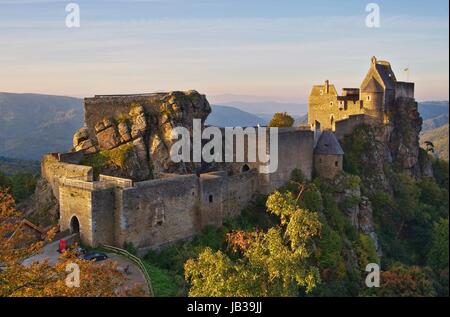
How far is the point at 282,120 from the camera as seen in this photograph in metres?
48.4

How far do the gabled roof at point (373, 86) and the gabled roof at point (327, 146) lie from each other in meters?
12.1

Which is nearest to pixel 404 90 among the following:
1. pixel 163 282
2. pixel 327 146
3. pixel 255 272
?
pixel 327 146

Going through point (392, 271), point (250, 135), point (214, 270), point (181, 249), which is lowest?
point (392, 271)

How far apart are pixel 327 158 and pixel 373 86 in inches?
555

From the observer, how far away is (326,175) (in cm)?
4088

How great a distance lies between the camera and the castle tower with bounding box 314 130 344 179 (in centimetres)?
4056

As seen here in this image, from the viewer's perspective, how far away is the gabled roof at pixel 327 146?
1598 inches

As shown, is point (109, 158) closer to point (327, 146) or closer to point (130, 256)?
point (130, 256)

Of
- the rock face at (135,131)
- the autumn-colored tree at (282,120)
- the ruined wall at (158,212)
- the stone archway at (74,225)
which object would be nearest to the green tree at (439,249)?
the autumn-colored tree at (282,120)

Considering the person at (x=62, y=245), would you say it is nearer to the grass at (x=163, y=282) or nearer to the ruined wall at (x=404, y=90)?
the grass at (x=163, y=282)
